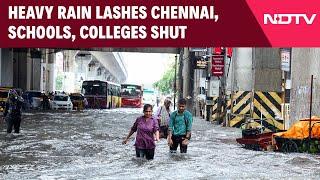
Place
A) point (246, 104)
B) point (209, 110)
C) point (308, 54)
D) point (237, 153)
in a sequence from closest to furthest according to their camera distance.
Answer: point (237, 153) < point (308, 54) < point (246, 104) < point (209, 110)

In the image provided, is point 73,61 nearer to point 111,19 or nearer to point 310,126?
point 310,126

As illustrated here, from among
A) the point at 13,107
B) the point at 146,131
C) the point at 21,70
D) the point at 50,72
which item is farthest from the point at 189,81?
the point at 146,131

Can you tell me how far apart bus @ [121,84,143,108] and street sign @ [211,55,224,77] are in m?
36.2

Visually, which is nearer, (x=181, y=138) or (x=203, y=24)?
(x=203, y=24)

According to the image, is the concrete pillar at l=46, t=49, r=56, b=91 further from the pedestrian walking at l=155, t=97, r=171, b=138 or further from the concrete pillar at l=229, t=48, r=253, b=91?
the pedestrian walking at l=155, t=97, r=171, b=138

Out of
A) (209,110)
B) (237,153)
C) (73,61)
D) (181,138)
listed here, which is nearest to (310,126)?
(237,153)

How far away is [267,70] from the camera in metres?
31.8

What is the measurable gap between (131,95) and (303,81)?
5439 centimetres

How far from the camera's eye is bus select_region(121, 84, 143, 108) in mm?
73625

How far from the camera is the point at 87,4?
673 centimetres

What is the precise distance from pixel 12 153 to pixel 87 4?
12.1m

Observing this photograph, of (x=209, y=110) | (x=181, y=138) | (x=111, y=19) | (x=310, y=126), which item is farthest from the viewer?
(x=209, y=110)

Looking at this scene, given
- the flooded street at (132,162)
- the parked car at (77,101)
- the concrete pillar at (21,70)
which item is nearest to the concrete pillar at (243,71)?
the flooded street at (132,162)

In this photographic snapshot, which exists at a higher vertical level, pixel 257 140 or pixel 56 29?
pixel 56 29
